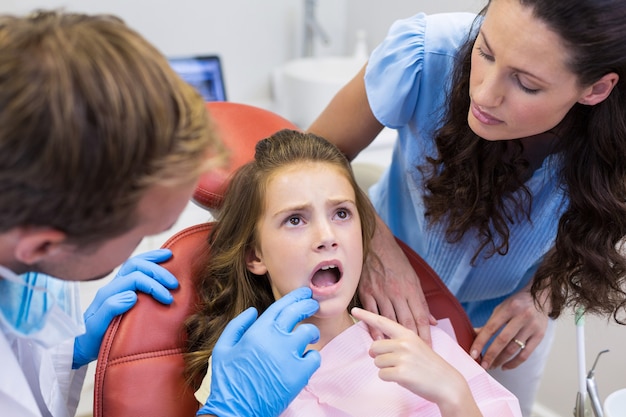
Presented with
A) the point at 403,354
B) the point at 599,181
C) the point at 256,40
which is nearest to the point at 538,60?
Answer: the point at 599,181

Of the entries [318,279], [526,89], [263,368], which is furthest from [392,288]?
[526,89]

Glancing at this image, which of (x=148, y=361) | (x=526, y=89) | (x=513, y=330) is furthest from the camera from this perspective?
(x=513, y=330)

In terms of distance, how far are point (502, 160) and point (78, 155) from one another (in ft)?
2.85

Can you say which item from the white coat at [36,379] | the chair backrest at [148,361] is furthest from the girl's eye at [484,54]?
the white coat at [36,379]

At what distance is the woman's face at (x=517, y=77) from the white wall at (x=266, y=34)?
1118mm

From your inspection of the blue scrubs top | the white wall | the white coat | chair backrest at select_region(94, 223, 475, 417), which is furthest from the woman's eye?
the white wall

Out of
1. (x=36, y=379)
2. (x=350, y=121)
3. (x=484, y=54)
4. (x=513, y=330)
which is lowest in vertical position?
(x=513, y=330)

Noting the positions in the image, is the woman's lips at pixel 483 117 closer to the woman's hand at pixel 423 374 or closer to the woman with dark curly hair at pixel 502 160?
the woman with dark curly hair at pixel 502 160

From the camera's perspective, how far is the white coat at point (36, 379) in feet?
2.99

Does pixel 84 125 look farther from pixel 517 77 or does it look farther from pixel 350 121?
pixel 350 121

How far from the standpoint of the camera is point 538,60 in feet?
3.24

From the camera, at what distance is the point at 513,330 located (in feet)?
4.51

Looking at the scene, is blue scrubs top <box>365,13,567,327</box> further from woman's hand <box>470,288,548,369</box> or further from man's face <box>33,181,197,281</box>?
man's face <box>33,181,197,281</box>

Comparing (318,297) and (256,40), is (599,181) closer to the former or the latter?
(318,297)
